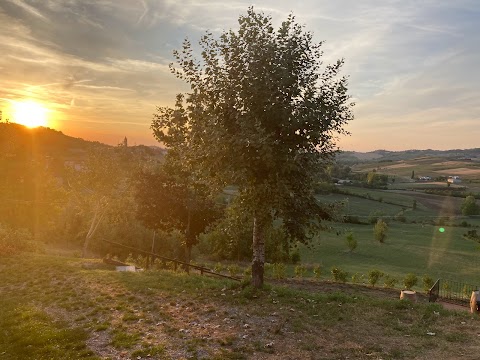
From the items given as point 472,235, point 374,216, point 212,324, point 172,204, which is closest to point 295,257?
point 172,204

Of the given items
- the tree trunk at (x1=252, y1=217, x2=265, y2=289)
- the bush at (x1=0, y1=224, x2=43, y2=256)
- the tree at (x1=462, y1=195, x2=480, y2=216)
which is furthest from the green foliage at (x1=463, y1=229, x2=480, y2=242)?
the bush at (x1=0, y1=224, x2=43, y2=256)

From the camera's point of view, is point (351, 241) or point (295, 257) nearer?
point (295, 257)

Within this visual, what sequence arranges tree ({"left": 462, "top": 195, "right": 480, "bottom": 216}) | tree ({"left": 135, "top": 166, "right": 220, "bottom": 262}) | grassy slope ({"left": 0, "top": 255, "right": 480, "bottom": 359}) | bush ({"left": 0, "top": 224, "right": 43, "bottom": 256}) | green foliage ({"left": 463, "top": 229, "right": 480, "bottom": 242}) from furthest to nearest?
tree ({"left": 462, "top": 195, "right": 480, "bottom": 216}) → green foliage ({"left": 463, "top": 229, "right": 480, "bottom": 242}) → bush ({"left": 0, "top": 224, "right": 43, "bottom": 256}) → tree ({"left": 135, "top": 166, "right": 220, "bottom": 262}) → grassy slope ({"left": 0, "top": 255, "right": 480, "bottom": 359})

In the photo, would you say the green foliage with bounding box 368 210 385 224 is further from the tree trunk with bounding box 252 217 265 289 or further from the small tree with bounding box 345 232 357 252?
the tree trunk with bounding box 252 217 265 289

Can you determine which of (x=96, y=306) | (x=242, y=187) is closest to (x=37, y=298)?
(x=96, y=306)

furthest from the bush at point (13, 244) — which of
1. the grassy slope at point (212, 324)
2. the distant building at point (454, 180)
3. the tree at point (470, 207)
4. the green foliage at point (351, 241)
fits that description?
the distant building at point (454, 180)

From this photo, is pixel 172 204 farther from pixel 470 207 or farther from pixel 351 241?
pixel 470 207

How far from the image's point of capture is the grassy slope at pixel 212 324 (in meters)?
11.4

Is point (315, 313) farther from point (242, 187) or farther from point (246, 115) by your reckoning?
point (246, 115)

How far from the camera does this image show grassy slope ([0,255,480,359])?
11.4 meters

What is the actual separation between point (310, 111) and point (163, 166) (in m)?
13.9

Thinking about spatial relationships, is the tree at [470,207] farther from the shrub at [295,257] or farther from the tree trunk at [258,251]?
the tree trunk at [258,251]

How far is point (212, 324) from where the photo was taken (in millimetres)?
13539

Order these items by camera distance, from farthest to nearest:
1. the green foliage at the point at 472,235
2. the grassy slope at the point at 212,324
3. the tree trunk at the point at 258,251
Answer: the green foliage at the point at 472,235
the tree trunk at the point at 258,251
the grassy slope at the point at 212,324
